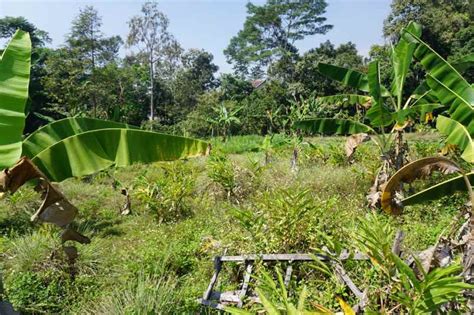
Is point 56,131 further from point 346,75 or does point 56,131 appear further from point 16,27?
point 16,27

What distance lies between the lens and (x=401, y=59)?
5.89m

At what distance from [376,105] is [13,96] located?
177 inches

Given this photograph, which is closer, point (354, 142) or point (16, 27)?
point (354, 142)

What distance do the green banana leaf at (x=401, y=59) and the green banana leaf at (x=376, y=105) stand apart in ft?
1.68

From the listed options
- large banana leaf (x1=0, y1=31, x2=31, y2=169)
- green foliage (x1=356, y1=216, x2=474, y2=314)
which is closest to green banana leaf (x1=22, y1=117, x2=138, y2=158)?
large banana leaf (x1=0, y1=31, x2=31, y2=169)

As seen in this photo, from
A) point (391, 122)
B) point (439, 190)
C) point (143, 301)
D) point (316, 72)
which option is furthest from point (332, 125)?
point (316, 72)

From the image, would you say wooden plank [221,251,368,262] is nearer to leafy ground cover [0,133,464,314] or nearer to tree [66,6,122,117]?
leafy ground cover [0,133,464,314]

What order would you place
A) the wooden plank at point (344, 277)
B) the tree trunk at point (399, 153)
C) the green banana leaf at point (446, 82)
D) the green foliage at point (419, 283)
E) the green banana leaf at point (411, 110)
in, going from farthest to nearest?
the tree trunk at point (399, 153) → the green banana leaf at point (411, 110) → the green banana leaf at point (446, 82) → the wooden plank at point (344, 277) → the green foliage at point (419, 283)

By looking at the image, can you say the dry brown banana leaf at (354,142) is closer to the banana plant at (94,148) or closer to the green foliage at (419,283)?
the green foliage at (419,283)

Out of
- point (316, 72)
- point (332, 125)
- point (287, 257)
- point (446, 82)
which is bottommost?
point (287, 257)

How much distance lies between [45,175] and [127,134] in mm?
604

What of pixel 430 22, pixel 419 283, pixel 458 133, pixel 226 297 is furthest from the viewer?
pixel 430 22

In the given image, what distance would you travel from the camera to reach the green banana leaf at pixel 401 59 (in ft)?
18.4

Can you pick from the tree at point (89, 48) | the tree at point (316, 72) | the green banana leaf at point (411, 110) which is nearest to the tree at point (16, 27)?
the tree at point (89, 48)
